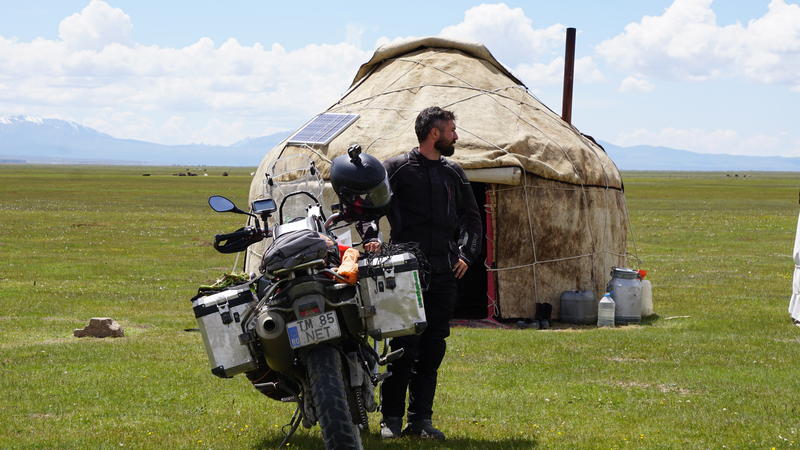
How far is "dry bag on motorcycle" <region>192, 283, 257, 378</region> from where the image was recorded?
507 cm

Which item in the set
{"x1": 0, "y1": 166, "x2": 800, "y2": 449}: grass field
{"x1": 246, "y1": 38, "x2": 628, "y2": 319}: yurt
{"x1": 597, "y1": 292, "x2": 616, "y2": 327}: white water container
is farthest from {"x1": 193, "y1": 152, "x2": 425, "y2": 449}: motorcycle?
{"x1": 597, "y1": 292, "x2": 616, "y2": 327}: white water container

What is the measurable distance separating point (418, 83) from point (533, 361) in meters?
5.42

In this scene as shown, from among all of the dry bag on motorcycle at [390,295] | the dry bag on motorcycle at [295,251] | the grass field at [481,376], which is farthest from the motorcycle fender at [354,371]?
the grass field at [481,376]

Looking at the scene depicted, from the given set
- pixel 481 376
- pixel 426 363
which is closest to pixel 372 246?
pixel 426 363

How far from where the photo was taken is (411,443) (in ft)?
20.0

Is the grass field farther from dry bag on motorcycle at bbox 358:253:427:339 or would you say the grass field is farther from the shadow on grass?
dry bag on motorcycle at bbox 358:253:427:339

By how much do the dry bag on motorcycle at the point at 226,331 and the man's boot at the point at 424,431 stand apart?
1.56 m

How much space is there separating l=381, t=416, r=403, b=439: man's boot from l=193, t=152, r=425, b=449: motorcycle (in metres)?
0.94

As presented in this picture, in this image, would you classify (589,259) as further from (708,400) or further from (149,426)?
(149,426)

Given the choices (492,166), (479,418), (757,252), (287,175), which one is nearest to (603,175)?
Result: (492,166)

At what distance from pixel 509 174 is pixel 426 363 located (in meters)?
5.84

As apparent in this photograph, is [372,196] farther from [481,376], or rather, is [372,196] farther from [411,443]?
[481,376]

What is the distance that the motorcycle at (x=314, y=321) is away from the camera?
4793 millimetres

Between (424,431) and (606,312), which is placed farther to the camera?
(606,312)
